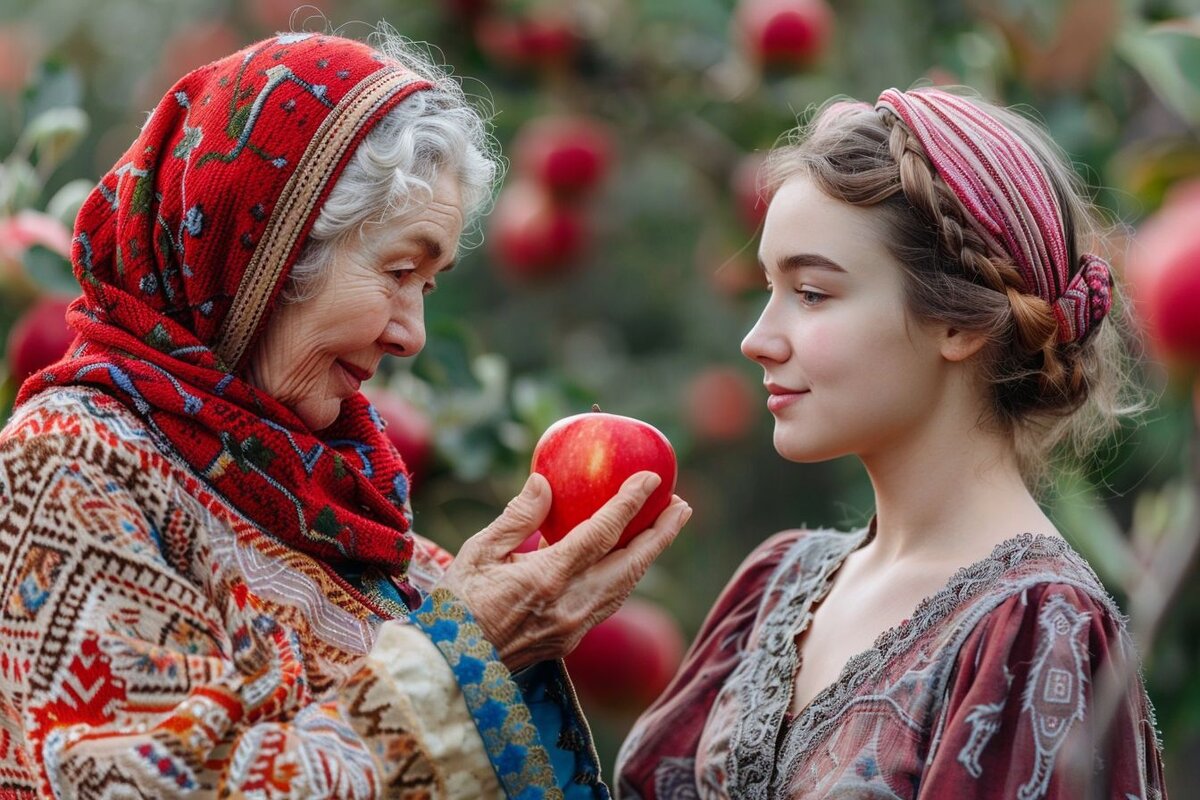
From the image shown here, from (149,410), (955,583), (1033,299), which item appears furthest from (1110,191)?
(149,410)

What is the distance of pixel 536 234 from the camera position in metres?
3.65

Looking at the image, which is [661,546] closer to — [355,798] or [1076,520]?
Answer: [355,798]

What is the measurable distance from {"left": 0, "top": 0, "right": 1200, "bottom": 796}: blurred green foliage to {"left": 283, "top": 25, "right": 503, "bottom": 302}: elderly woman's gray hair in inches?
17.4

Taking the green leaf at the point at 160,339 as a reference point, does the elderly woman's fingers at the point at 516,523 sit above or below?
below

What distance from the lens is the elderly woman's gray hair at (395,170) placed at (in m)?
1.79

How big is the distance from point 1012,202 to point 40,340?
4.28ft

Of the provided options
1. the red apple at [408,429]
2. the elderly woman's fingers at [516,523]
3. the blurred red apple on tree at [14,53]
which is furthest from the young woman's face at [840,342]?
the blurred red apple on tree at [14,53]

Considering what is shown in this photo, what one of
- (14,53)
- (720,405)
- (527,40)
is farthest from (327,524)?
(14,53)

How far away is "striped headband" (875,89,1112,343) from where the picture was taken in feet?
5.91

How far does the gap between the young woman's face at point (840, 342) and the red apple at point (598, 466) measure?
0.15 m

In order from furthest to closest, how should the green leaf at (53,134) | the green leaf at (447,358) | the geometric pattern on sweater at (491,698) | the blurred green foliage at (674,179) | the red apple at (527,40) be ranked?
the red apple at (527,40)
the green leaf at (447,358)
the blurred green foliage at (674,179)
the green leaf at (53,134)
the geometric pattern on sweater at (491,698)

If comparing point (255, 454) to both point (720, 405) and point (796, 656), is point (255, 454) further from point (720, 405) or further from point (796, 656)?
point (720, 405)

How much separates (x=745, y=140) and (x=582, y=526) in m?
1.53

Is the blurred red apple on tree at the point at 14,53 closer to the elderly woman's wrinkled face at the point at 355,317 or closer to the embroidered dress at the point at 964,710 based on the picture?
the elderly woman's wrinkled face at the point at 355,317
